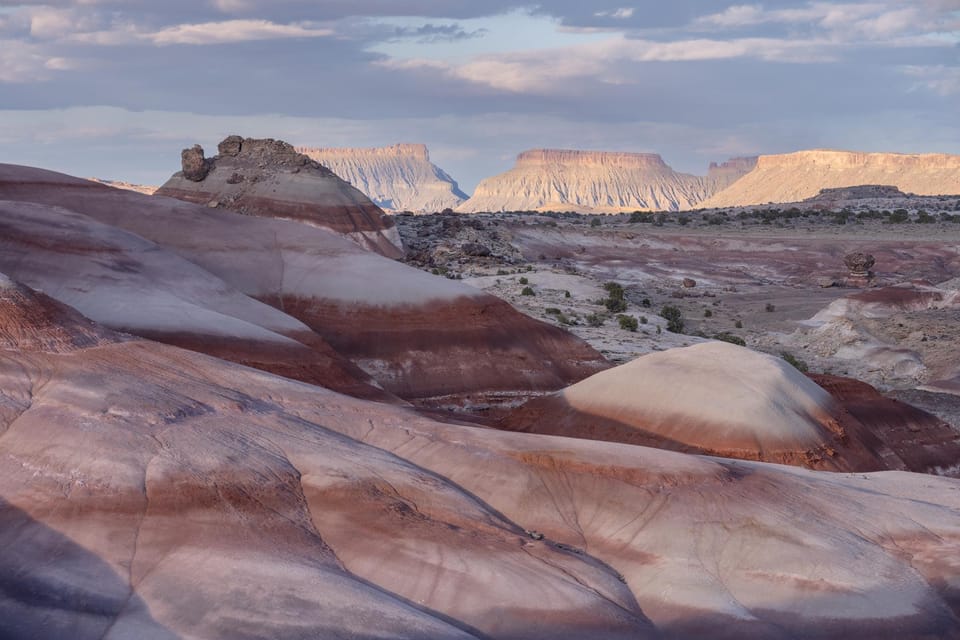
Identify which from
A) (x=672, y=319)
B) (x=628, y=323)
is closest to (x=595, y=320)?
(x=628, y=323)

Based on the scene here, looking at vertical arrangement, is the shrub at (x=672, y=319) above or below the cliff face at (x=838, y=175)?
below

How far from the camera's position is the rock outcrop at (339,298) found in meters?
21.5

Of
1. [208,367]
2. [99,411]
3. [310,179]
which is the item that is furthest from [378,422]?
[310,179]

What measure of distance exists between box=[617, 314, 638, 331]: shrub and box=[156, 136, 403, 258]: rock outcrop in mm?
10995

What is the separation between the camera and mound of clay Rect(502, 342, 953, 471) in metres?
15.6

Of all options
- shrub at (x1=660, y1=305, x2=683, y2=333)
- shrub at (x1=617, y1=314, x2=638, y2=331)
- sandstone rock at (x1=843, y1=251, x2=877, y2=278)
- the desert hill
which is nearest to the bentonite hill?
the desert hill

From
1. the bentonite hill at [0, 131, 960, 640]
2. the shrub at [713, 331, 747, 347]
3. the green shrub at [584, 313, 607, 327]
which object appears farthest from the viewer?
the shrub at [713, 331, 747, 347]

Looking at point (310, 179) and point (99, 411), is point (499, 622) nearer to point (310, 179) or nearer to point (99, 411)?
point (99, 411)

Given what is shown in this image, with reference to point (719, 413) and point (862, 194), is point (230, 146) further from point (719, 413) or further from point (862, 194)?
point (862, 194)

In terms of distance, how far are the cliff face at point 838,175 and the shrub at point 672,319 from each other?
133365 millimetres

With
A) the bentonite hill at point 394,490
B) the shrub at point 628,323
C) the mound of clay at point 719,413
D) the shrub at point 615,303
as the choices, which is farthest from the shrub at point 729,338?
the mound of clay at point 719,413

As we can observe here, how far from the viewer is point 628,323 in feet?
104

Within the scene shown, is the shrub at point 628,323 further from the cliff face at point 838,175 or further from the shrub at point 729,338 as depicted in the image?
the cliff face at point 838,175

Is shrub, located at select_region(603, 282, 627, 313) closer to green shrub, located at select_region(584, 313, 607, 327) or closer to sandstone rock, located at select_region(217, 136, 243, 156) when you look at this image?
green shrub, located at select_region(584, 313, 607, 327)
